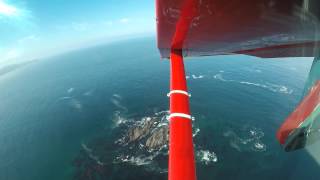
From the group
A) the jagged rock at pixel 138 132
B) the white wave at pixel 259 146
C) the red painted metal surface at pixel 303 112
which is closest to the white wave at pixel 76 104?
the jagged rock at pixel 138 132

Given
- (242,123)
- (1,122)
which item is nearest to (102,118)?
(242,123)

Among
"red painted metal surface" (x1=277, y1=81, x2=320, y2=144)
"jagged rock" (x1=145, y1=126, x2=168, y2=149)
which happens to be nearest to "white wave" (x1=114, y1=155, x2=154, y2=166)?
"jagged rock" (x1=145, y1=126, x2=168, y2=149)

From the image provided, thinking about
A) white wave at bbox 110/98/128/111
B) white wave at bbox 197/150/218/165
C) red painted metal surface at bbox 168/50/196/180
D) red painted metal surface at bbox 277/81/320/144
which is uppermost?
white wave at bbox 110/98/128/111

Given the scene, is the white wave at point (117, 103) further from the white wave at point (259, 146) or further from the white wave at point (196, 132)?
the white wave at point (259, 146)

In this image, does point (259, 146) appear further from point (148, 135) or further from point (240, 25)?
point (240, 25)

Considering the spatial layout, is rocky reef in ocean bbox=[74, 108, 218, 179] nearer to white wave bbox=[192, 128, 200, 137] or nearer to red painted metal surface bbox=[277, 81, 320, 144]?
white wave bbox=[192, 128, 200, 137]

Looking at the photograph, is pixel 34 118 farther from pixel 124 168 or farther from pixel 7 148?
pixel 124 168
